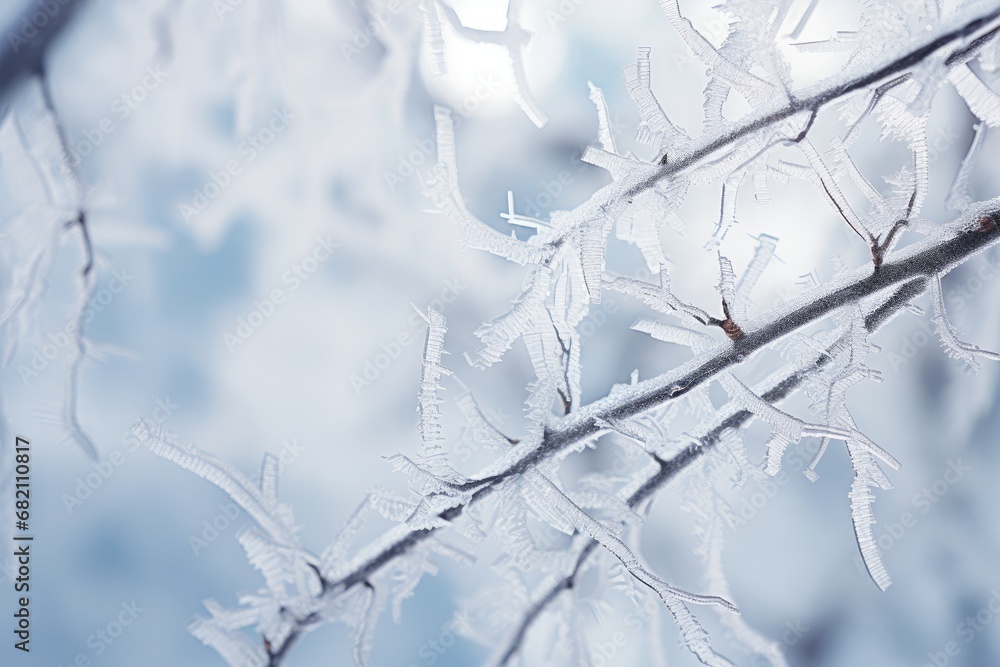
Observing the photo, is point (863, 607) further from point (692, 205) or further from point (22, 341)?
point (22, 341)

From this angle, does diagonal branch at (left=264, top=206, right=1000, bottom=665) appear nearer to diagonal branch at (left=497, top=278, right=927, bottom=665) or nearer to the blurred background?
diagonal branch at (left=497, top=278, right=927, bottom=665)

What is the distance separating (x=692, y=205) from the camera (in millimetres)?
856

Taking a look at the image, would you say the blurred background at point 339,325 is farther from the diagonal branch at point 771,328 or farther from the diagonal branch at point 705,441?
the diagonal branch at point 771,328

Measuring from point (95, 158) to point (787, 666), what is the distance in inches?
48.2

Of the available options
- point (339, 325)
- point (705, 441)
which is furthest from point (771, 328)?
point (339, 325)

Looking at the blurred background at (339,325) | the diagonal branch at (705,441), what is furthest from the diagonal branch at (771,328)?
the blurred background at (339,325)

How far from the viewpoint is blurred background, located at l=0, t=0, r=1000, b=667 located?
86 centimetres

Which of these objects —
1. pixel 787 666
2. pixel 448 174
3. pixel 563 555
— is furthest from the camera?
pixel 787 666

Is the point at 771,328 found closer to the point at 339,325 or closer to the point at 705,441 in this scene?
the point at 705,441

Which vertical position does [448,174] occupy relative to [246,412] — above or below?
above

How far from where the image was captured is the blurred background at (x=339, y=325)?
0.86 m

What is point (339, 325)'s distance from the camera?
89 centimetres

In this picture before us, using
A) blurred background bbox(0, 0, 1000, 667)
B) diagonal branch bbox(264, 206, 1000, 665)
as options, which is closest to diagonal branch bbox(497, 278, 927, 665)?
diagonal branch bbox(264, 206, 1000, 665)

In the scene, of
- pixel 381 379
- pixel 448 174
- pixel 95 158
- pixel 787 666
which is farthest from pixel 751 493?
pixel 95 158
